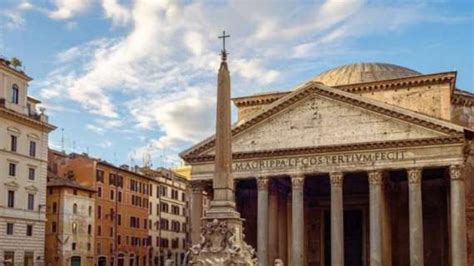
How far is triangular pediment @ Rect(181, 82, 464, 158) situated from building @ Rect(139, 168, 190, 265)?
21842 millimetres

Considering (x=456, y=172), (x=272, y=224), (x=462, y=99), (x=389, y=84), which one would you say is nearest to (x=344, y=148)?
(x=456, y=172)

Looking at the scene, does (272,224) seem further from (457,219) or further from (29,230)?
(29,230)

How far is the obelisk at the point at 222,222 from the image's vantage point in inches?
506

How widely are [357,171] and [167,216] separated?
28.4m

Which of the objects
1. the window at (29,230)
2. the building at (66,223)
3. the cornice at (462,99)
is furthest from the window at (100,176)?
the cornice at (462,99)

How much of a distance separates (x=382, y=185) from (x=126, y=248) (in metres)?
24.1

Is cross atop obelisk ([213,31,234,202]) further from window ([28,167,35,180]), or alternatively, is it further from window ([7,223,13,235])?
window ([28,167,35,180])

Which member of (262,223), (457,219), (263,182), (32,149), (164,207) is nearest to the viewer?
(457,219)

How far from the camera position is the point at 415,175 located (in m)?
28.3

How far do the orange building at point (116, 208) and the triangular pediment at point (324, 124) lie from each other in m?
13.6

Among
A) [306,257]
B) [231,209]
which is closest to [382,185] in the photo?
[306,257]

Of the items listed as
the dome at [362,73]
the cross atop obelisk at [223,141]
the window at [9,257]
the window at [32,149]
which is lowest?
the window at [9,257]

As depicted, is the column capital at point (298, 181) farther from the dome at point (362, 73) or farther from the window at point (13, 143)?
the window at point (13, 143)

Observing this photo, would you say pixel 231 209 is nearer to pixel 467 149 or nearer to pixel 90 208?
pixel 467 149
